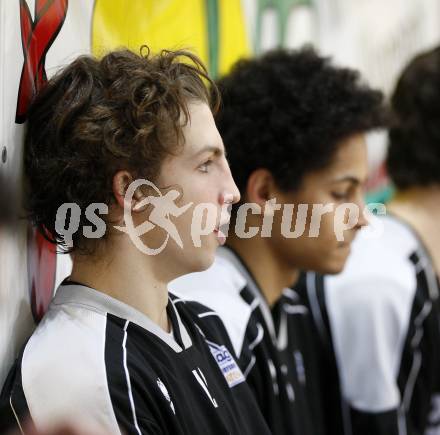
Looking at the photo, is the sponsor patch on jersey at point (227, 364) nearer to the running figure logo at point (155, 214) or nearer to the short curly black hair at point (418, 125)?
the running figure logo at point (155, 214)

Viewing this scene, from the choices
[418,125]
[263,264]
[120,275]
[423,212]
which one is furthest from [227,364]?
[418,125]

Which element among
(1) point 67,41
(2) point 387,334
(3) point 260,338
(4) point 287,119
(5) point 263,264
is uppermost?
(1) point 67,41

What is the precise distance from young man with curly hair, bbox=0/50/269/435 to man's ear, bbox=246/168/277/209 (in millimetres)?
486

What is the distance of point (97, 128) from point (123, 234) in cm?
14

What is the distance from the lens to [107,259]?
1.13 meters

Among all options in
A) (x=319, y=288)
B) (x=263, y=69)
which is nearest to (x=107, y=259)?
(x=263, y=69)

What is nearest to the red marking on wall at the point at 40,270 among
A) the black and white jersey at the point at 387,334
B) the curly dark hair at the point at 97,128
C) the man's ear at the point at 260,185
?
the curly dark hair at the point at 97,128

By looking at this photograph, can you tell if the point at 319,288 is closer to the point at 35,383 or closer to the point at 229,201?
the point at 229,201

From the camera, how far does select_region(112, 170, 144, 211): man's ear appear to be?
3.64 ft

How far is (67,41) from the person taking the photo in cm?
136

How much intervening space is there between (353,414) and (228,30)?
3.24ft

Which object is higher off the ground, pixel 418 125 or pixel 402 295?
pixel 418 125

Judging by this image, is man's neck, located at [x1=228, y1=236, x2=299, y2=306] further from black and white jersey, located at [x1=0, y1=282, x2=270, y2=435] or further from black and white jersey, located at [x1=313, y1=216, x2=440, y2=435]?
black and white jersey, located at [x1=0, y1=282, x2=270, y2=435]

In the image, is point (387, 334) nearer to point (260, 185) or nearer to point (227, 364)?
point (260, 185)
